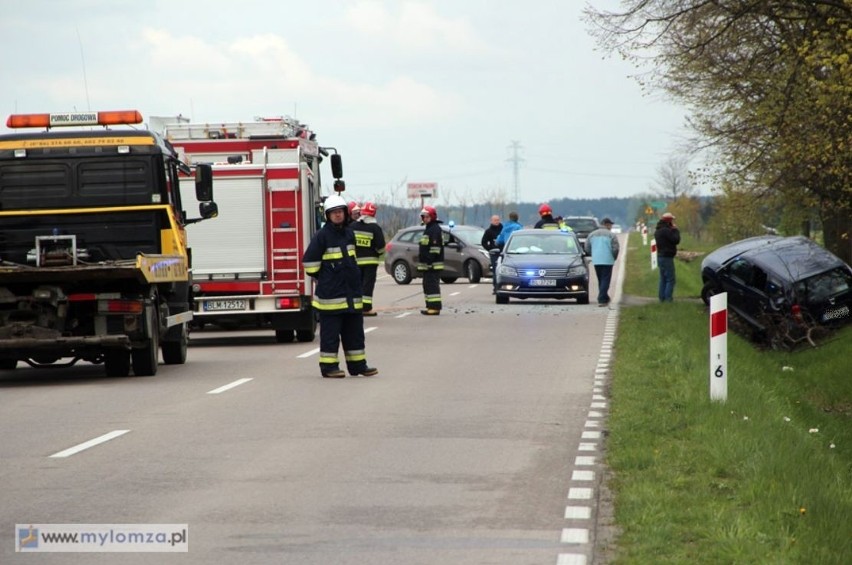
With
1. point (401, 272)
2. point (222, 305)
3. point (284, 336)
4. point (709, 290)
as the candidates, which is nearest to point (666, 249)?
point (709, 290)

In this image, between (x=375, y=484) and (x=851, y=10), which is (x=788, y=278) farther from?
(x=375, y=484)

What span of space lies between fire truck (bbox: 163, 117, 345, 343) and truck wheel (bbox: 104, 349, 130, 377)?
4.62m

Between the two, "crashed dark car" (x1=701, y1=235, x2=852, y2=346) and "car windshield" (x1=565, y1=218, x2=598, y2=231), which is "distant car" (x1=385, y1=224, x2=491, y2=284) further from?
"car windshield" (x1=565, y1=218, x2=598, y2=231)

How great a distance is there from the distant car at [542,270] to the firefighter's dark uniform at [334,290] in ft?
50.0

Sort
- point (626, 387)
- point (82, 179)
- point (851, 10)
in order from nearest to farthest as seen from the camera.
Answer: point (626, 387), point (82, 179), point (851, 10)

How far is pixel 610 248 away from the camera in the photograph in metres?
31.0

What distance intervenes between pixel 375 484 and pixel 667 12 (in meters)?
15.9

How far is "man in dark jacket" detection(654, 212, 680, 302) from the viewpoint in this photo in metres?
30.3

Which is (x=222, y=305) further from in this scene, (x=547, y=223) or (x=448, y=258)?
(x=448, y=258)

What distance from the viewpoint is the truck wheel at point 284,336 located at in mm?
23562

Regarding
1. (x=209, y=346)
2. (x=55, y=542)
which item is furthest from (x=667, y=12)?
(x=55, y=542)

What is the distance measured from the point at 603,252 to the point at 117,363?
14.9 meters

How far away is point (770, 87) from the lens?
2866cm
